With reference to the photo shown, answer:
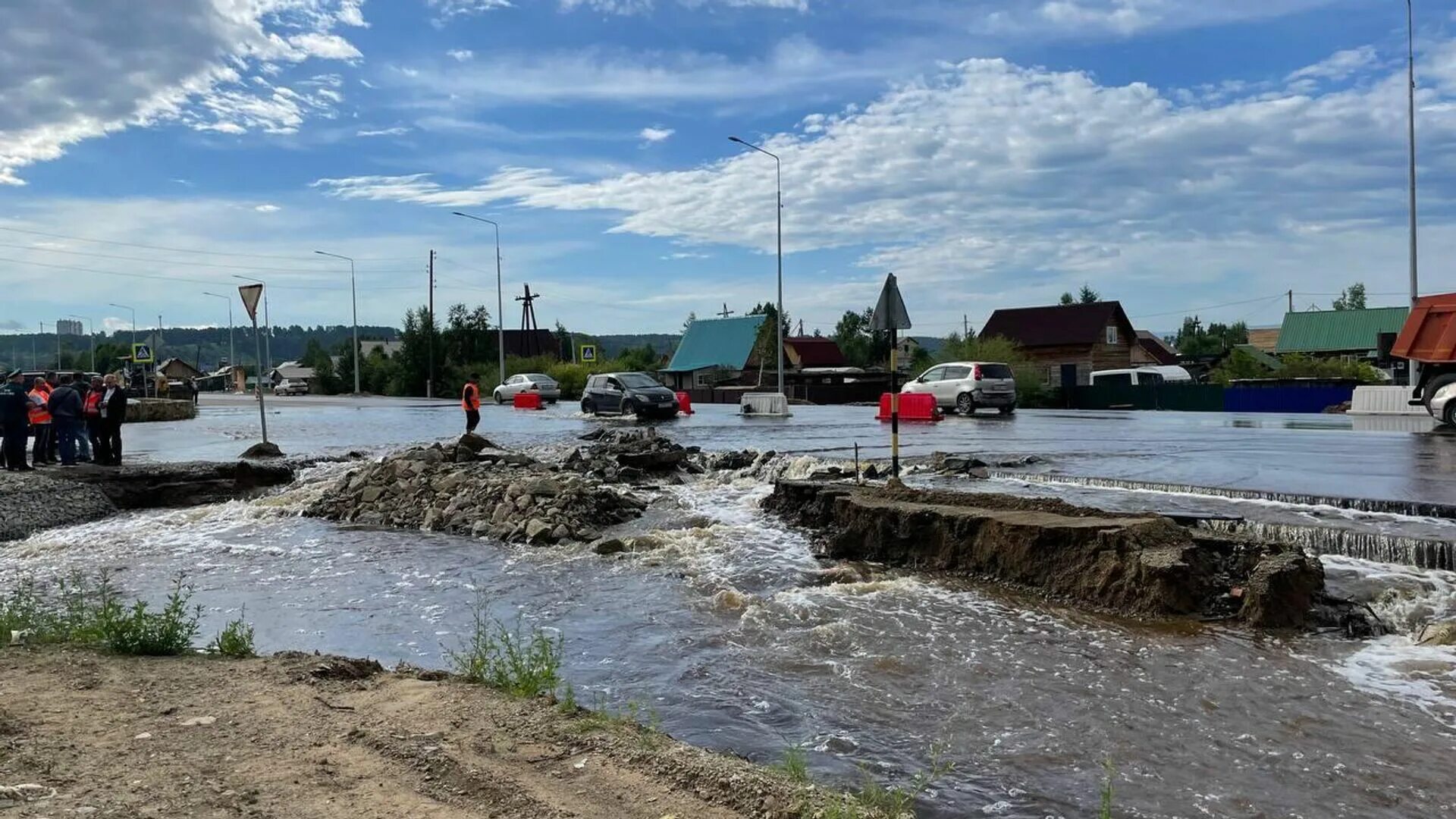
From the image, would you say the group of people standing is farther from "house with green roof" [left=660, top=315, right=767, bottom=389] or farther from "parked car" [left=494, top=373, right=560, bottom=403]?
"house with green roof" [left=660, top=315, right=767, bottom=389]

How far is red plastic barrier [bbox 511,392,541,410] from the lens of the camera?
4628 cm

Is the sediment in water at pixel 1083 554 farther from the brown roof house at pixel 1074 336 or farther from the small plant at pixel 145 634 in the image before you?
the brown roof house at pixel 1074 336

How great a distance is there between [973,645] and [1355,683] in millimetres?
2399

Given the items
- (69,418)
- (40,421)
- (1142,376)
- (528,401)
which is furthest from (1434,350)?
(528,401)

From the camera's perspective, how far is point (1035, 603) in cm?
853

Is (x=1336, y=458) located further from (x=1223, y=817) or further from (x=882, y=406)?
(x=882, y=406)

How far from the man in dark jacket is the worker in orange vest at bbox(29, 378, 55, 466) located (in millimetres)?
112

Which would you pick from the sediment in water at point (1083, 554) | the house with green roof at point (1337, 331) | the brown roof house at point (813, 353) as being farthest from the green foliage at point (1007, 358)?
the sediment in water at point (1083, 554)

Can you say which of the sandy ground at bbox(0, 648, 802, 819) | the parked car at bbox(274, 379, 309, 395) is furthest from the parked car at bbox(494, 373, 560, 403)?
the parked car at bbox(274, 379, 309, 395)

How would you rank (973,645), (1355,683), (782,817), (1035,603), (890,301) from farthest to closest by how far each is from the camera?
(890,301)
(1035,603)
(973,645)
(1355,683)
(782,817)

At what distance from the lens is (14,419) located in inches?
655

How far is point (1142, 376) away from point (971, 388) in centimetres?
1669

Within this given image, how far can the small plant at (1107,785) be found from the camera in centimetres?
428

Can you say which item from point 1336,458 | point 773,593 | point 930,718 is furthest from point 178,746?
point 1336,458
